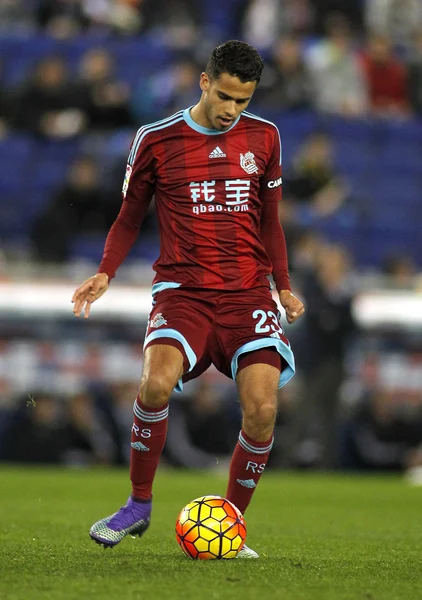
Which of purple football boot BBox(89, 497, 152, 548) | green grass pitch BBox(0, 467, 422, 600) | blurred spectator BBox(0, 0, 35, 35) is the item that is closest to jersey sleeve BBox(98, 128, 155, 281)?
purple football boot BBox(89, 497, 152, 548)

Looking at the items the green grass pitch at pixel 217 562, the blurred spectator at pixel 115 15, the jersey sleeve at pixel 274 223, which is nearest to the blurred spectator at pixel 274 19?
the blurred spectator at pixel 115 15

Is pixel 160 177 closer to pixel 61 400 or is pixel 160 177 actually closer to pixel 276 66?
pixel 61 400

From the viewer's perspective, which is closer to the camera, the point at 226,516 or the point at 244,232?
the point at 226,516

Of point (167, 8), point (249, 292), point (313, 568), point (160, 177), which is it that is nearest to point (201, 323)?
point (249, 292)

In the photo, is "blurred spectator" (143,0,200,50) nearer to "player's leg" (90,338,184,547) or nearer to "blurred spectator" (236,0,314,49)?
"blurred spectator" (236,0,314,49)

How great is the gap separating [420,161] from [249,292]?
10033mm

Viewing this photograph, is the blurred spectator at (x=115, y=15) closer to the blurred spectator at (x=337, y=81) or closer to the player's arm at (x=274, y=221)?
the blurred spectator at (x=337, y=81)

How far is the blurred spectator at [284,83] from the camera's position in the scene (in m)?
15.0

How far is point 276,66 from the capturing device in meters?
15.1

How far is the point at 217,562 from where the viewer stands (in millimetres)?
5078

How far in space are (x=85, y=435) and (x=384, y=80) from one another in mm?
6549

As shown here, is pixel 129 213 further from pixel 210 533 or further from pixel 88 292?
pixel 210 533

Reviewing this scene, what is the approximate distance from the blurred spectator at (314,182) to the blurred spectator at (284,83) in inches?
48.1

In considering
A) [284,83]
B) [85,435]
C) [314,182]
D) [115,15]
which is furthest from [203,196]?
[115,15]
